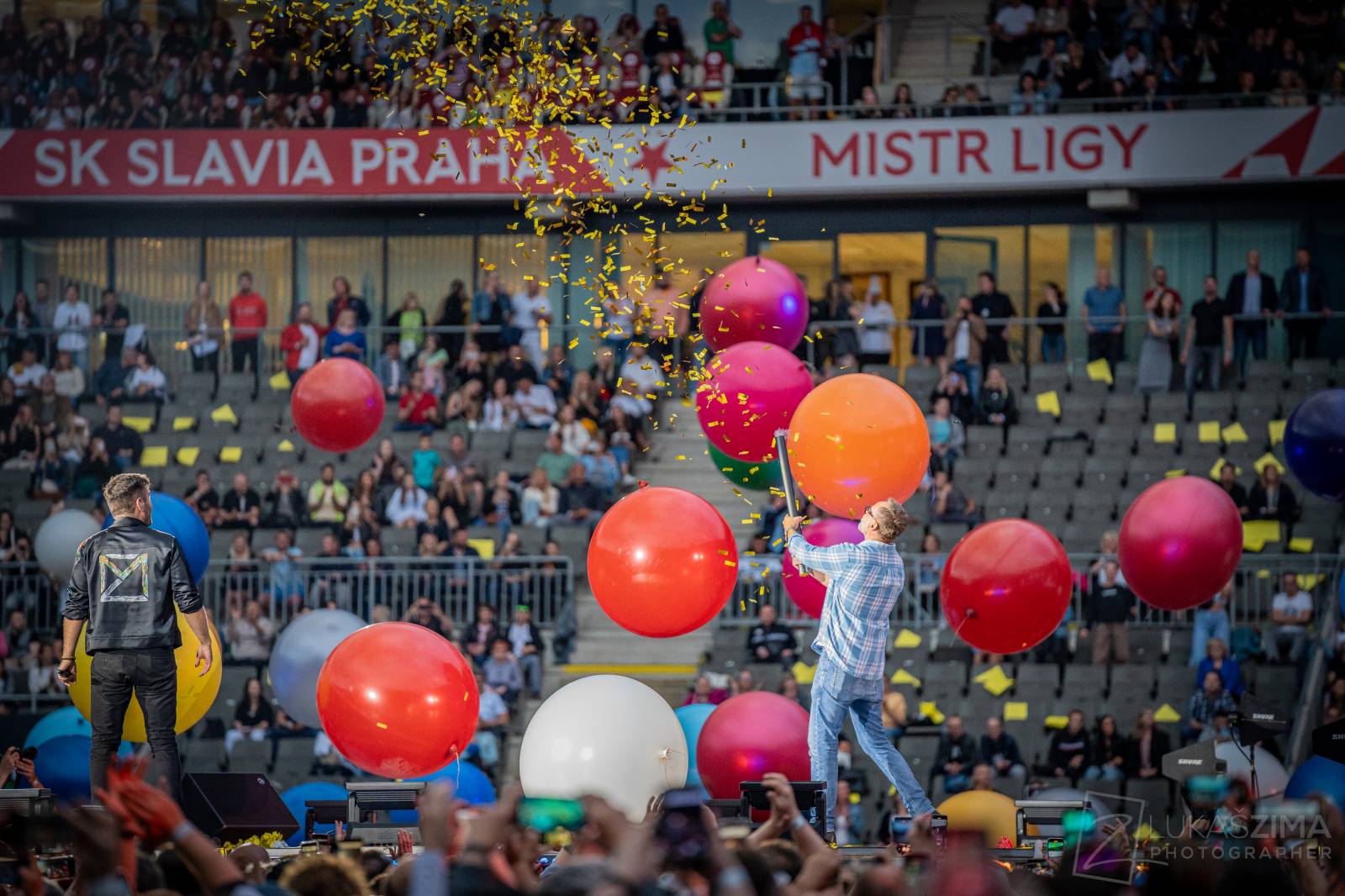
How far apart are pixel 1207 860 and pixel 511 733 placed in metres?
11.3

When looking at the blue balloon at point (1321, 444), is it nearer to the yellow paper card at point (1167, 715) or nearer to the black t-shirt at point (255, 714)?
the yellow paper card at point (1167, 715)

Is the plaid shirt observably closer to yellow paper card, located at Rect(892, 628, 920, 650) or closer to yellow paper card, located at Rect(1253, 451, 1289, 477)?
yellow paper card, located at Rect(892, 628, 920, 650)

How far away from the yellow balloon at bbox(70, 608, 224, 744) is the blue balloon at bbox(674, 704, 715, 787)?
2.50m

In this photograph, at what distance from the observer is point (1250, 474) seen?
17.9 m

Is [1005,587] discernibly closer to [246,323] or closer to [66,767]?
[66,767]

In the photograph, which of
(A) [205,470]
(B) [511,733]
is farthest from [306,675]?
(A) [205,470]

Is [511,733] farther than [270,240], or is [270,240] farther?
[270,240]

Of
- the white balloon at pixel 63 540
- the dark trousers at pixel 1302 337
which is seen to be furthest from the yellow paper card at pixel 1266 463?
the white balloon at pixel 63 540

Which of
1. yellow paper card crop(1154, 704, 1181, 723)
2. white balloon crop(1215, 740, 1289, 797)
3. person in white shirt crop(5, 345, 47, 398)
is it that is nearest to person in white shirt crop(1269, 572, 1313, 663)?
yellow paper card crop(1154, 704, 1181, 723)

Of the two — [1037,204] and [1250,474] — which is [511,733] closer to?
[1250,474]

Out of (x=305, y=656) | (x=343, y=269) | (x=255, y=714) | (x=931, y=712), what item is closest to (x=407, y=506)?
(x=255, y=714)

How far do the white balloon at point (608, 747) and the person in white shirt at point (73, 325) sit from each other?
1315 cm

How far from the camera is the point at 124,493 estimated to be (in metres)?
8.49

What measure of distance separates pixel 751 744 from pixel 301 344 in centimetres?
1211
